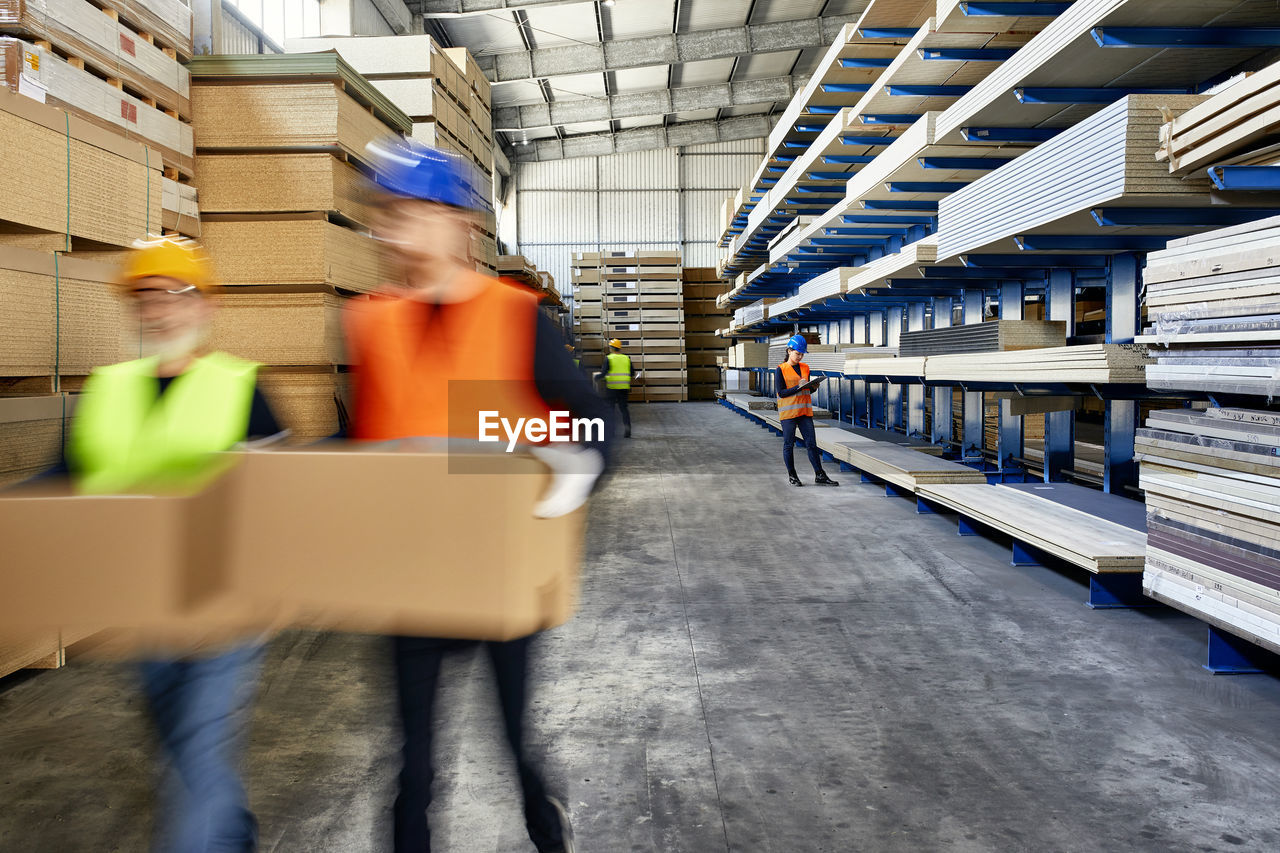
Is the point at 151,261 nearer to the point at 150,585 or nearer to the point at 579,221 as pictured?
the point at 150,585

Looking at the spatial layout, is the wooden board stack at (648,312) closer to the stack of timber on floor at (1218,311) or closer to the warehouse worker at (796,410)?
the warehouse worker at (796,410)

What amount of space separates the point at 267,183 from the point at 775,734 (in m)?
4.02

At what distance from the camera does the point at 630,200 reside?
25.4m

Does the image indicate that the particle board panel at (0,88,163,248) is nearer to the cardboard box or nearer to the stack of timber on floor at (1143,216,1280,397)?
the cardboard box

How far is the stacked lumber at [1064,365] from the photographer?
428 cm

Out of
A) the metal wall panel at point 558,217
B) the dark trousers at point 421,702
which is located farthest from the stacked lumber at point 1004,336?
the metal wall panel at point 558,217

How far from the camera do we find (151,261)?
189cm

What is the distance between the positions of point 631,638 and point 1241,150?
10.6ft

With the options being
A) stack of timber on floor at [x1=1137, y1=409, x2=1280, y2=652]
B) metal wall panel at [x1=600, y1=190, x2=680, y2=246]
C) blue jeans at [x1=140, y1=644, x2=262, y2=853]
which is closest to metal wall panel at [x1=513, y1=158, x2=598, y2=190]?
metal wall panel at [x1=600, y1=190, x2=680, y2=246]

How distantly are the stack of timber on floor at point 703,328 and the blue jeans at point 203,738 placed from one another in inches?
896

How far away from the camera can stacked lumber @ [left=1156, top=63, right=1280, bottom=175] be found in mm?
3070

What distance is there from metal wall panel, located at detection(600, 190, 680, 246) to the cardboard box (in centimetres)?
2461

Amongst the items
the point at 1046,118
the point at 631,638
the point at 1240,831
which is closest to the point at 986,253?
the point at 1046,118

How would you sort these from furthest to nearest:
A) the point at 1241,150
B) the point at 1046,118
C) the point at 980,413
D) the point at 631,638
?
the point at 980,413 < the point at 1046,118 < the point at 631,638 < the point at 1241,150
